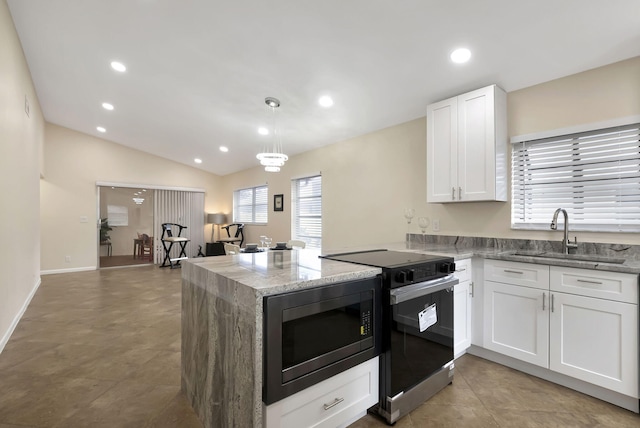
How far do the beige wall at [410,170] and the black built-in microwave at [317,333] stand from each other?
204cm

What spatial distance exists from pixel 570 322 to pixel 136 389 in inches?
122

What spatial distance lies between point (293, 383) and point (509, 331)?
6.48 feet

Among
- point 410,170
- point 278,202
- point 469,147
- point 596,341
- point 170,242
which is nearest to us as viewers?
point 596,341

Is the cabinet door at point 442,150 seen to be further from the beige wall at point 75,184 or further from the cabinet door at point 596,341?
the beige wall at point 75,184

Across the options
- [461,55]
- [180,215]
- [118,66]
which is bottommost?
[180,215]

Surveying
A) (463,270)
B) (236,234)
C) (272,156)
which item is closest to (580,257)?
(463,270)

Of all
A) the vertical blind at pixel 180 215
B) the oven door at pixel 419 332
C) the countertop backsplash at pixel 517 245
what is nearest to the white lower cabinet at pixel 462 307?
the oven door at pixel 419 332

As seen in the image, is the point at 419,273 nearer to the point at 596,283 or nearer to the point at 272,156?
the point at 596,283

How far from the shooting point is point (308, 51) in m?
2.75

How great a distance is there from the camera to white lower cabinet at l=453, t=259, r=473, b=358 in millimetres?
2422

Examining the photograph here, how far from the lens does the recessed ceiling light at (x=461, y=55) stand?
2.47m

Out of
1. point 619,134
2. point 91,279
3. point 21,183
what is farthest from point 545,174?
point 91,279

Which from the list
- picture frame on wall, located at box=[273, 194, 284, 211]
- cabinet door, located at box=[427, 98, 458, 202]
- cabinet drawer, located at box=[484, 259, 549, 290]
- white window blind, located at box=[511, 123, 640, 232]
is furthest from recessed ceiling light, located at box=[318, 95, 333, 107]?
picture frame on wall, located at box=[273, 194, 284, 211]

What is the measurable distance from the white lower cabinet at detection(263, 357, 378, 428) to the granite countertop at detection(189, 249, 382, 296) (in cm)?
49
